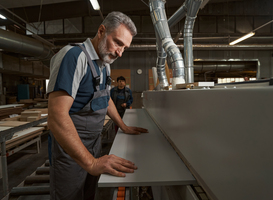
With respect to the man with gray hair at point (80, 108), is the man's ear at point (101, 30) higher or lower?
higher

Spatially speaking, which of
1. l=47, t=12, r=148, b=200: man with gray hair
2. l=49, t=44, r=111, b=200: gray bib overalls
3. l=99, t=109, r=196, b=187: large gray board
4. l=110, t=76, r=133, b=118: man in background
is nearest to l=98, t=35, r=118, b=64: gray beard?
l=47, t=12, r=148, b=200: man with gray hair

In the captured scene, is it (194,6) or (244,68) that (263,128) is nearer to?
(194,6)

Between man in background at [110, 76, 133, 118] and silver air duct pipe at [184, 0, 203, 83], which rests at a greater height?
silver air duct pipe at [184, 0, 203, 83]

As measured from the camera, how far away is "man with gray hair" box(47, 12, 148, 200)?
699mm

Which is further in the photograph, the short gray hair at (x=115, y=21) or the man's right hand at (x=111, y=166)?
the short gray hair at (x=115, y=21)

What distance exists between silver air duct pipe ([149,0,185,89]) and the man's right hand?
1.09 meters

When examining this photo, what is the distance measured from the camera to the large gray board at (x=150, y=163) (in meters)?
0.59

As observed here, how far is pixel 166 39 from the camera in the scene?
5.61 feet

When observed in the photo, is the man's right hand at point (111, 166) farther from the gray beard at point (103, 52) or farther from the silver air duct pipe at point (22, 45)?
the silver air duct pipe at point (22, 45)

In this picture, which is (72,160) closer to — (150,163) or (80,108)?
(80,108)

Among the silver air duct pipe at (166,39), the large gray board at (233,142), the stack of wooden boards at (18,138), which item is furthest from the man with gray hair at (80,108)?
the stack of wooden boards at (18,138)

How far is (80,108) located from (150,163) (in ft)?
1.70

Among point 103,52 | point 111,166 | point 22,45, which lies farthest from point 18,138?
point 22,45

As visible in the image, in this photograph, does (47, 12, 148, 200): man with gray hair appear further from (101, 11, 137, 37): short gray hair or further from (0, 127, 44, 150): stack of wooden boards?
(0, 127, 44, 150): stack of wooden boards
